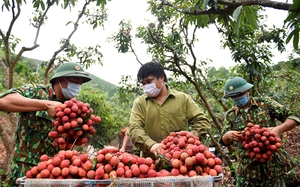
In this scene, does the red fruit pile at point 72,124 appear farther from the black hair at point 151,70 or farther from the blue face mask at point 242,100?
the blue face mask at point 242,100

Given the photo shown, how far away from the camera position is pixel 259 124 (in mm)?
2721

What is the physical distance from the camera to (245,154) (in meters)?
2.73

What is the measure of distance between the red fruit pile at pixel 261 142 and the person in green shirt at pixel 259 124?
94 mm

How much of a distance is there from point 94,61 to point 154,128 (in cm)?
384

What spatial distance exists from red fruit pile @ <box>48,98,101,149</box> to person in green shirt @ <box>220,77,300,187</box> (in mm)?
1571

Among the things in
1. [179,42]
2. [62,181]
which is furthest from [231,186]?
[62,181]

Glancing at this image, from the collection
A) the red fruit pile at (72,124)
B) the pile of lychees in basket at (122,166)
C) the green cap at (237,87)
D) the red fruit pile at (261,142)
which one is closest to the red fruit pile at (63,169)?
the pile of lychees in basket at (122,166)

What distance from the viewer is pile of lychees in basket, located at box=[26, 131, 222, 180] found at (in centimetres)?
132

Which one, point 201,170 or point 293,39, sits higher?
point 293,39

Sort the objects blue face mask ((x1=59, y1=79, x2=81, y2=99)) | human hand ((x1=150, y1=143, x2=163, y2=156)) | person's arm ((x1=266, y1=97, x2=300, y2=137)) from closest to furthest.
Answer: human hand ((x1=150, y1=143, x2=163, y2=156))
blue face mask ((x1=59, y1=79, x2=81, y2=99))
person's arm ((x1=266, y1=97, x2=300, y2=137))

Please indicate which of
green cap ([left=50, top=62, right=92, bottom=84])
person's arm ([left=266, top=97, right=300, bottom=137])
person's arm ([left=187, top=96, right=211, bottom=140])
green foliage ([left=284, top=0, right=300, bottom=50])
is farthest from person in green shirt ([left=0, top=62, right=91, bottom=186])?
person's arm ([left=266, top=97, right=300, bottom=137])

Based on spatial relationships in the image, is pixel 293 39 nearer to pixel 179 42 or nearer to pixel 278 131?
pixel 278 131

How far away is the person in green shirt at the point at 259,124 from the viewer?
2596 mm

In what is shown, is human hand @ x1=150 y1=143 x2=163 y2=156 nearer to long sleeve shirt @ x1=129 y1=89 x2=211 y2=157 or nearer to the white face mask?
long sleeve shirt @ x1=129 y1=89 x2=211 y2=157
